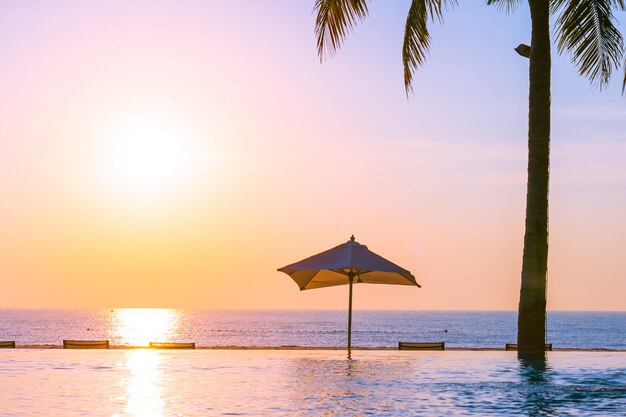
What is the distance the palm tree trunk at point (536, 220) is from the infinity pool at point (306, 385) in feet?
2.68

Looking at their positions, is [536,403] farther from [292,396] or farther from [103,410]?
[103,410]

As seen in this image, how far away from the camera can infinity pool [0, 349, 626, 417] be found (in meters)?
11.5

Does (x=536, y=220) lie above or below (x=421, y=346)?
above

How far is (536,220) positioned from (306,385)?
25.4ft

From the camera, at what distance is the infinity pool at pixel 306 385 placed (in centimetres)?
1145

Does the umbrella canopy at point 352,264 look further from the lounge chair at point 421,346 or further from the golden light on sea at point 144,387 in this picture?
the lounge chair at point 421,346

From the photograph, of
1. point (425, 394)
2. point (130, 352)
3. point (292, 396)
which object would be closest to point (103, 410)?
point (292, 396)

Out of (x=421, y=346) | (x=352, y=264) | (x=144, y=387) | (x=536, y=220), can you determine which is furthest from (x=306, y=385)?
(x=421, y=346)

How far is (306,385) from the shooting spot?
46.1ft

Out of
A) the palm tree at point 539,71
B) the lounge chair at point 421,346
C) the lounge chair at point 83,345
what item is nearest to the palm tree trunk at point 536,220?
the palm tree at point 539,71

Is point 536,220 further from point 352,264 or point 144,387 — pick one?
point 144,387

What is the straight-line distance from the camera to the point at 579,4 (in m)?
20.2

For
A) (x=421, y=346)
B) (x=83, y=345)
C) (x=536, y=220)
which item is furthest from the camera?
(x=421, y=346)

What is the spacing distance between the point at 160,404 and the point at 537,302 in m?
10.4
